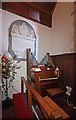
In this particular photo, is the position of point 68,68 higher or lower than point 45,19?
lower

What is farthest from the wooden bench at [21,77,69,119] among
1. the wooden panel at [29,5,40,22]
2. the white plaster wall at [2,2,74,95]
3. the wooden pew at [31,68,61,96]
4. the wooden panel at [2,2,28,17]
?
the wooden panel at [29,5,40,22]

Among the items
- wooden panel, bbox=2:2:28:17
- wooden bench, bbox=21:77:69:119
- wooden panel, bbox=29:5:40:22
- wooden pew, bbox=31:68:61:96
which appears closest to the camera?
wooden bench, bbox=21:77:69:119

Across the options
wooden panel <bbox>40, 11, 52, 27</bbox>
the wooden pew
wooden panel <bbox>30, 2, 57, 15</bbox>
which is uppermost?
wooden panel <bbox>30, 2, 57, 15</bbox>

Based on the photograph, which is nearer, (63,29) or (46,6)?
(63,29)

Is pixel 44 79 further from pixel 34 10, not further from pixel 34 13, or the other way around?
pixel 34 10

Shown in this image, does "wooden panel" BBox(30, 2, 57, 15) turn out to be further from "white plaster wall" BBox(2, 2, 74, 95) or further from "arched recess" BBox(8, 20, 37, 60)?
"arched recess" BBox(8, 20, 37, 60)

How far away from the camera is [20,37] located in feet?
12.2

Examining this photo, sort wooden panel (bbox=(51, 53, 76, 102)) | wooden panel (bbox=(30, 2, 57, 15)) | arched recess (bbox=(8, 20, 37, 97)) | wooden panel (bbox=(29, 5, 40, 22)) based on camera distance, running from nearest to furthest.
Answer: wooden panel (bbox=(51, 53, 76, 102)), arched recess (bbox=(8, 20, 37, 97)), wooden panel (bbox=(29, 5, 40, 22)), wooden panel (bbox=(30, 2, 57, 15))

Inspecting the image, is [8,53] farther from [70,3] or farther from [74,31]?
[70,3]

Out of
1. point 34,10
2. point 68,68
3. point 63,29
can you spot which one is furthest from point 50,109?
point 34,10

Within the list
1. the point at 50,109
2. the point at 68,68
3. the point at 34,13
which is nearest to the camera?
the point at 50,109

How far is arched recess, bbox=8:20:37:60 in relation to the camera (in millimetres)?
3551

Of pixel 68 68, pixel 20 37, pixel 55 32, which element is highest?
pixel 55 32

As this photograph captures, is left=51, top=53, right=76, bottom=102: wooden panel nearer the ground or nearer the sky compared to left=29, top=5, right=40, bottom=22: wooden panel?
nearer the ground
